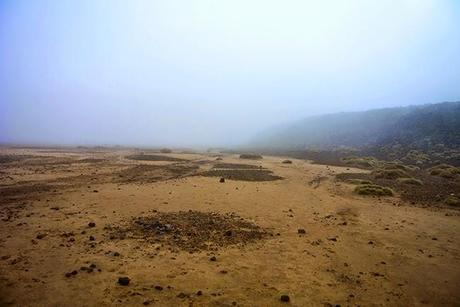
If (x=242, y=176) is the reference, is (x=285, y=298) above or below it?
below

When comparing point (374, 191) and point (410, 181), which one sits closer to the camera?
point (374, 191)

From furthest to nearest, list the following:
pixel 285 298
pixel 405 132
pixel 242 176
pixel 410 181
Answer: pixel 405 132
pixel 242 176
pixel 410 181
pixel 285 298

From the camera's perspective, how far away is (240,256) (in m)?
10.7

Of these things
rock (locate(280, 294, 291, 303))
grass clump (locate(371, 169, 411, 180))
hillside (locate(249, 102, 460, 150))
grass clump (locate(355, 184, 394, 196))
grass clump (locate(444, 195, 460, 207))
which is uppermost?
hillside (locate(249, 102, 460, 150))

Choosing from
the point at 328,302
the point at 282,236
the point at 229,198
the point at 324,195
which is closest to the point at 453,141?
the point at 324,195

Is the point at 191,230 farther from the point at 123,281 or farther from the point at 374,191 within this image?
the point at 374,191

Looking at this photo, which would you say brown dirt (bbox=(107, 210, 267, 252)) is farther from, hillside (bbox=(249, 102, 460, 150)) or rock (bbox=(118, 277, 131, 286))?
hillside (bbox=(249, 102, 460, 150))

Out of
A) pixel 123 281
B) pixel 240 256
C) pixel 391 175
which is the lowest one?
pixel 240 256

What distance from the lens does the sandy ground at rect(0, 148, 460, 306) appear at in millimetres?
8258

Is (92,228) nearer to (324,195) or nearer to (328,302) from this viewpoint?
(328,302)

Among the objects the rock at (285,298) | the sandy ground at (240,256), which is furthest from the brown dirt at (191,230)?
the rock at (285,298)

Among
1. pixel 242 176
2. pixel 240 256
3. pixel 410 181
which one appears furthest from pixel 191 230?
pixel 410 181

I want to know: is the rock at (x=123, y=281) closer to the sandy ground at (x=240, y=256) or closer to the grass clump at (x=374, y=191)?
the sandy ground at (x=240, y=256)

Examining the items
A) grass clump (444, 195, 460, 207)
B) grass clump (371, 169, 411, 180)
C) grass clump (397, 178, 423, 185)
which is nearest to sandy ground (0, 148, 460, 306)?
grass clump (444, 195, 460, 207)
